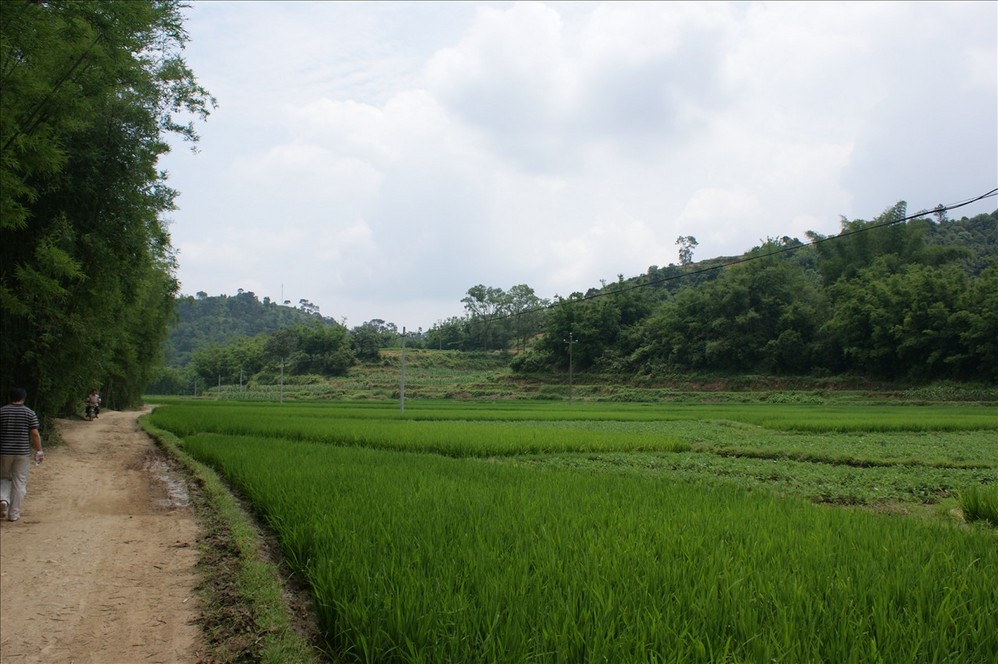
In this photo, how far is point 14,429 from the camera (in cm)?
714

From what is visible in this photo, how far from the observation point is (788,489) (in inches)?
299

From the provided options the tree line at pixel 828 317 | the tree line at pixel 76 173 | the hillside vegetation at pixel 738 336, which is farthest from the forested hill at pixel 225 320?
the tree line at pixel 76 173

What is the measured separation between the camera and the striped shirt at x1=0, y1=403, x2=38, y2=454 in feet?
23.1

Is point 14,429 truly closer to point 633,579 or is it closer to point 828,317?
point 633,579

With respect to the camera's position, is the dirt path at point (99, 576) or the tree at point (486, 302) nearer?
the dirt path at point (99, 576)

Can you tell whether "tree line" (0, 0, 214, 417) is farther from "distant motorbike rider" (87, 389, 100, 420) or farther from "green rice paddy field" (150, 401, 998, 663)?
"distant motorbike rider" (87, 389, 100, 420)

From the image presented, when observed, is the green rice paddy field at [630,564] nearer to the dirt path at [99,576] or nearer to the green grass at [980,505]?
the green grass at [980,505]

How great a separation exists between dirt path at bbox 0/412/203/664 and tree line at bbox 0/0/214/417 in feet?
11.2

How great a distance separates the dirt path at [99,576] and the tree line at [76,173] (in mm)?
3406

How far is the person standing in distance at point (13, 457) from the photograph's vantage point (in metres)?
7.02

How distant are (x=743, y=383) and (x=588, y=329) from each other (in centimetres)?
1894

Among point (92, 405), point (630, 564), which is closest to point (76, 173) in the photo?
point (630, 564)

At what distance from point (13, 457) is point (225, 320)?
5246 inches

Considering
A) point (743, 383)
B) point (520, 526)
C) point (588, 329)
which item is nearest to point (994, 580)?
point (520, 526)
